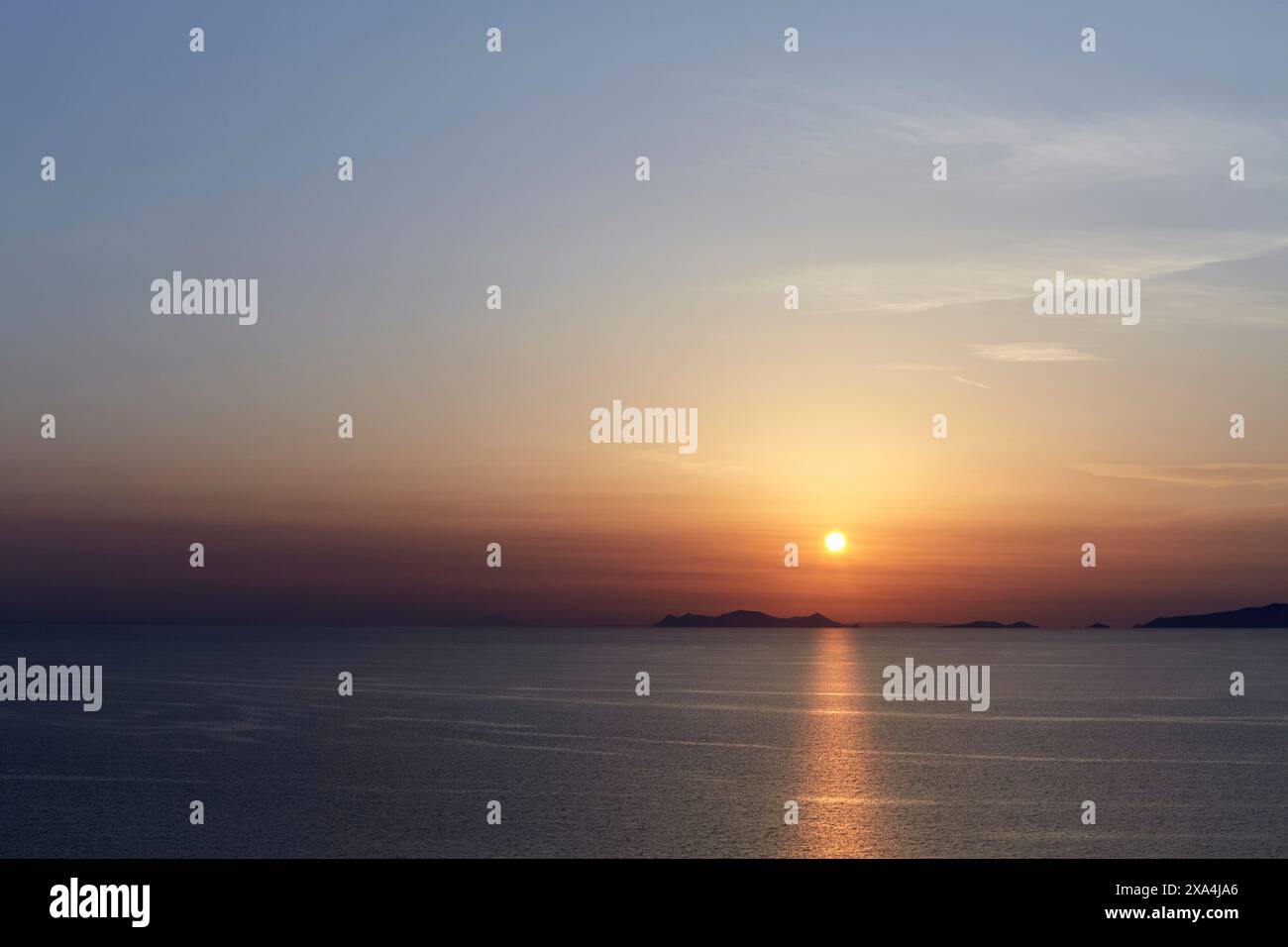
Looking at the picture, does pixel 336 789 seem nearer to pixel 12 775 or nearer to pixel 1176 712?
pixel 12 775

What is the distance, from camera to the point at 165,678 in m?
192

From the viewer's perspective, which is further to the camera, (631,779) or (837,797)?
(631,779)

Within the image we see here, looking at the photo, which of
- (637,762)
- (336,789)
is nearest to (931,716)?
(637,762)
